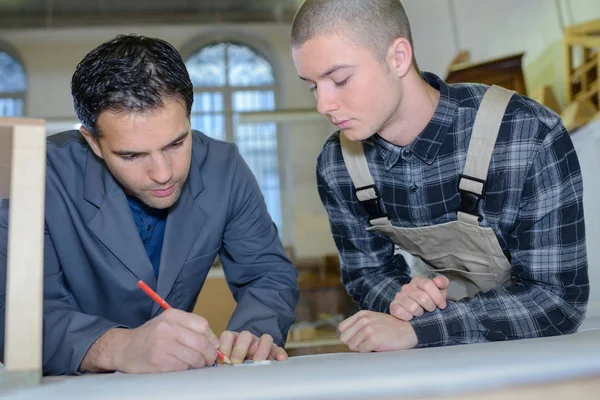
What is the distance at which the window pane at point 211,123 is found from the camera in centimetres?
1053

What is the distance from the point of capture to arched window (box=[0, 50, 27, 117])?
1015 cm

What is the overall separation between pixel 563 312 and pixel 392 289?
43 centimetres

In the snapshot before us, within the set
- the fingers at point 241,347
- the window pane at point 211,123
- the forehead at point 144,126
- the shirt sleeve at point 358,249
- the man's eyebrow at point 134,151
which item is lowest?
the fingers at point 241,347

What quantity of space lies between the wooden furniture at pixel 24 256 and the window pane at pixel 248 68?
10010 mm

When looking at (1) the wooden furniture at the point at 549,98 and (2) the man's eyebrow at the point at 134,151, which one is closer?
(2) the man's eyebrow at the point at 134,151

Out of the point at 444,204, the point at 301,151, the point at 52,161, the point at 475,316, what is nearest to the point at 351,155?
the point at 444,204

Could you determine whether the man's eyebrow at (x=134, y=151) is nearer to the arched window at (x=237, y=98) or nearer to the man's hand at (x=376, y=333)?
the man's hand at (x=376, y=333)

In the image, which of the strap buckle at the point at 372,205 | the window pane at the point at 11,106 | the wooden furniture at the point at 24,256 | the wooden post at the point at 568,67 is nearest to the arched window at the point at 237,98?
the window pane at the point at 11,106

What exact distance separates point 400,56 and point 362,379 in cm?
104

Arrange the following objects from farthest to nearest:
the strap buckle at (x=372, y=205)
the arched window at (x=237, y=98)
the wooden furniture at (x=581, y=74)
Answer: the arched window at (x=237, y=98), the wooden furniture at (x=581, y=74), the strap buckle at (x=372, y=205)

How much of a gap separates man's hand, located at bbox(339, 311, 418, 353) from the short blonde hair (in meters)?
0.63

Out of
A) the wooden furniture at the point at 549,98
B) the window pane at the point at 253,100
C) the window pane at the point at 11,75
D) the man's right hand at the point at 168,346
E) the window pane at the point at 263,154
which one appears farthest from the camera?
the window pane at the point at 253,100

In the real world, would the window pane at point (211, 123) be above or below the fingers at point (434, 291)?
above

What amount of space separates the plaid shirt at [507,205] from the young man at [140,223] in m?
0.32
